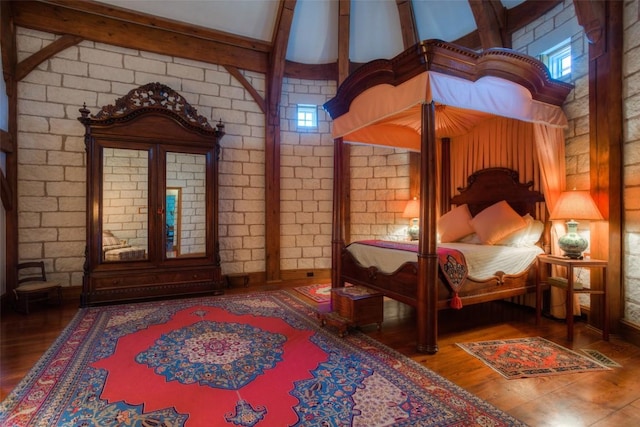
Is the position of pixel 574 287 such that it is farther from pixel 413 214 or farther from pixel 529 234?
pixel 413 214

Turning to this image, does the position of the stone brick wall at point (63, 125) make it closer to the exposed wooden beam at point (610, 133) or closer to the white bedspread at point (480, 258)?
the white bedspread at point (480, 258)

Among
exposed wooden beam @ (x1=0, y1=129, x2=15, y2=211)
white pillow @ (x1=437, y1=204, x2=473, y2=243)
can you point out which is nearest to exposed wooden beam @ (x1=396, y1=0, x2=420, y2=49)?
white pillow @ (x1=437, y1=204, x2=473, y2=243)

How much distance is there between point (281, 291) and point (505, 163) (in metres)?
3.50

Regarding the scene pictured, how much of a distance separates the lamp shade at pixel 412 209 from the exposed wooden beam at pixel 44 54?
206 inches

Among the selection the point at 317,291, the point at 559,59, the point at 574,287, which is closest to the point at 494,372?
the point at 574,287

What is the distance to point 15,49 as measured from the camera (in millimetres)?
4211

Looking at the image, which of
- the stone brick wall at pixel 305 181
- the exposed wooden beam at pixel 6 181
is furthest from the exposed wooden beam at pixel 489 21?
the exposed wooden beam at pixel 6 181

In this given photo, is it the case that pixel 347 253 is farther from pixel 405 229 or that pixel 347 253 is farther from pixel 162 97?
pixel 162 97

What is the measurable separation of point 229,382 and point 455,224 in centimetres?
352

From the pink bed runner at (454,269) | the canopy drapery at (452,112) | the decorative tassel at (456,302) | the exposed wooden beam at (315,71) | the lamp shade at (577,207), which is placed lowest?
the decorative tassel at (456,302)

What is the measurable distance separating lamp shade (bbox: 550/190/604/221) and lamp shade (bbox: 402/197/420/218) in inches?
84.5

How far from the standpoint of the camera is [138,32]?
4781mm

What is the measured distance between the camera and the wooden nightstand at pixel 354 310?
3.13 m

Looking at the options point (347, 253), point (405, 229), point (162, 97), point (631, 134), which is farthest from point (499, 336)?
point (162, 97)
